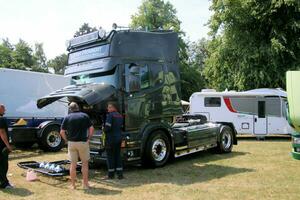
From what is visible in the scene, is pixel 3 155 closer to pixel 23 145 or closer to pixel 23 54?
pixel 23 145

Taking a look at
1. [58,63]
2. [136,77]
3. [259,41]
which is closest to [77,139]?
[136,77]

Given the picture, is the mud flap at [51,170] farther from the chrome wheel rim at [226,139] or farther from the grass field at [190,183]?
the chrome wheel rim at [226,139]

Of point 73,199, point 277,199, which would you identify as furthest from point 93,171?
point 277,199

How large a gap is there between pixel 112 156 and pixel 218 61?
2143 cm

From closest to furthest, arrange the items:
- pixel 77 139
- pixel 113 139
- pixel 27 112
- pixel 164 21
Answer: pixel 77 139
pixel 113 139
pixel 27 112
pixel 164 21

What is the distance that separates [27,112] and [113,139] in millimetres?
7428

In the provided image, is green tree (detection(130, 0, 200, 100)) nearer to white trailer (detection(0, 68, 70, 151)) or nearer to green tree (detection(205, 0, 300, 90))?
green tree (detection(205, 0, 300, 90))

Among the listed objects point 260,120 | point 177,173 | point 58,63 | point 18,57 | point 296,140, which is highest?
point 58,63

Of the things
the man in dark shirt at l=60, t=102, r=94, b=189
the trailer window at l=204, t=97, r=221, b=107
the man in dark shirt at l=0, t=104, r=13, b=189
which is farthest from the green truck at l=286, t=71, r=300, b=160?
the trailer window at l=204, t=97, r=221, b=107

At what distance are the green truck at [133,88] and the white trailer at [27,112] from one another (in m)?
4.14

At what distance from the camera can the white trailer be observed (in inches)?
609

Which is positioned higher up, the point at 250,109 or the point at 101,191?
the point at 250,109

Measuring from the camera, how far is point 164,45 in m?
11.7

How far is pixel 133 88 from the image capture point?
10.6 meters
